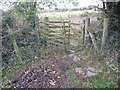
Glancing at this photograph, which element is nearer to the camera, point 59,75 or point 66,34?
point 59,75

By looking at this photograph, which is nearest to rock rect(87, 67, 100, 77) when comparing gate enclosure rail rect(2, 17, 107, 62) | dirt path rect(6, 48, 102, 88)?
dirt path rect(6, 48, 102, 88)

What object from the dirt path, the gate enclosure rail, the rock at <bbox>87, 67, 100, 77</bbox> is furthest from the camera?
the gate enclosure rail

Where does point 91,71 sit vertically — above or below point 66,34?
below

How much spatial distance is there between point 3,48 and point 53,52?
2.09 metres

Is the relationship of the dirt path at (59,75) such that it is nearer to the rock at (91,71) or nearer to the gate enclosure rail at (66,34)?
the rock at (91,71)

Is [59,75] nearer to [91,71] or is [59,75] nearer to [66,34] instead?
[91,71]

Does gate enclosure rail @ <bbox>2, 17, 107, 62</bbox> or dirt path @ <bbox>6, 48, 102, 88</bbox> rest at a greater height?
gate enclosure rail @ <bbox>2, 17, 107, 62</bbox>

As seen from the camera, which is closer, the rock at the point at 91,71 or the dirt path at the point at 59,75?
the dirt path at the point at 59,75

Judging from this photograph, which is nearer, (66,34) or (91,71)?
(91,71)

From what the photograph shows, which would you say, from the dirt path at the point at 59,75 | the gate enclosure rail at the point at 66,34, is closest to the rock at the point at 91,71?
the dirt path at the point at 59,75

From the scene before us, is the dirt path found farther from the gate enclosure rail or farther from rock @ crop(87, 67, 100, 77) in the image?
the gate enclosure rail

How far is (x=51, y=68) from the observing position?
3.64 m

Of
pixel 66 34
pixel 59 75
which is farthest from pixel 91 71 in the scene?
pixel 66 34

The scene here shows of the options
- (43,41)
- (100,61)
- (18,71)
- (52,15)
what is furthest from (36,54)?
(52,15)
